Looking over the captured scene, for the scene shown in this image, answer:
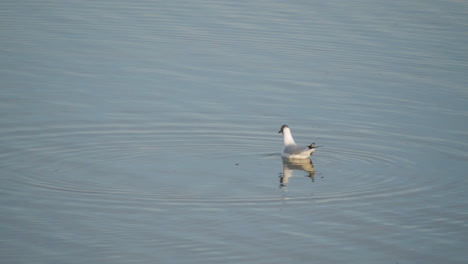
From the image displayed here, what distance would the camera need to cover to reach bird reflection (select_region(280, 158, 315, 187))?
15.8 metres

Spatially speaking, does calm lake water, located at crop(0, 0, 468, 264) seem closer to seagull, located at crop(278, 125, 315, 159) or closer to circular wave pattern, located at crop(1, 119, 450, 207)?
circular wave pattern, located at crop(1, 119, 450, 207)

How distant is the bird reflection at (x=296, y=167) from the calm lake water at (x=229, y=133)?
7 centimetres

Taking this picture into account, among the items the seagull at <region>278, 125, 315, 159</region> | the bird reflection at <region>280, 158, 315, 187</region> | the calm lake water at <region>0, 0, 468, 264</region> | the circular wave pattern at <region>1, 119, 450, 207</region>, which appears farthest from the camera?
the seagull at <region>278, 125, 315, 159</region>

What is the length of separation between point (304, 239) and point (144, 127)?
277 inches

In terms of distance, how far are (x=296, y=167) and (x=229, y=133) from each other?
83.7 inches

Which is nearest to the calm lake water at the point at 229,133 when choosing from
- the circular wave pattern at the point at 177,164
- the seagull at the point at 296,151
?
the circular wave pattern at the point at 177,164

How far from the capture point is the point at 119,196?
13.6 metres

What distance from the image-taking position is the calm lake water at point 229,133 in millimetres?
11969

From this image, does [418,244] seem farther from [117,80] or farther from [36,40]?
[36,40]

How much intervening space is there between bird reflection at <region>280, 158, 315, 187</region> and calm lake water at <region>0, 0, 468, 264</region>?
66 millimetres

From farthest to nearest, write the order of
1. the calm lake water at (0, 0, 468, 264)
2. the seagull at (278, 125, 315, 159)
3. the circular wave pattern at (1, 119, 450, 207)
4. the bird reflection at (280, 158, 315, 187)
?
the seagull at (278, 125, 315, 159) → the bird reflection at (280, 158, 315, 187) → the circular wave pattern at (1, 119, 450, 207) → the calm lake water at (0, 0, 468, 264)

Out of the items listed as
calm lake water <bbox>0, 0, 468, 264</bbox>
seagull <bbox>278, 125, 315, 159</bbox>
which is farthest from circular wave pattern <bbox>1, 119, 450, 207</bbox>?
seagull <bbox>278, 125, 315, 159</bbox>

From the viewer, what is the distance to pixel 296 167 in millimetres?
16516

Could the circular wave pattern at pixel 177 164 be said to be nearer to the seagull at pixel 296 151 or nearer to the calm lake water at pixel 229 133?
the calm lake water at pixel 229 133
